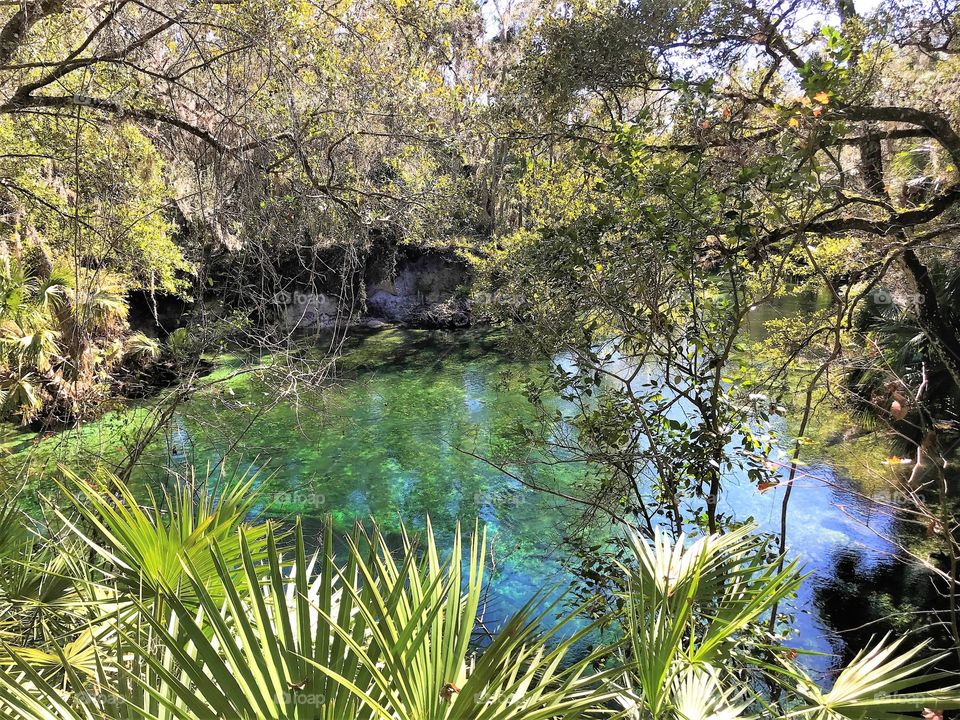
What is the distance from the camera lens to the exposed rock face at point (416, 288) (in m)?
19.5

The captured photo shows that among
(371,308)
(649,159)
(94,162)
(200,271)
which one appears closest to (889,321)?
(649,159)

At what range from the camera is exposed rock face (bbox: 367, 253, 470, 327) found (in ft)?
64.1

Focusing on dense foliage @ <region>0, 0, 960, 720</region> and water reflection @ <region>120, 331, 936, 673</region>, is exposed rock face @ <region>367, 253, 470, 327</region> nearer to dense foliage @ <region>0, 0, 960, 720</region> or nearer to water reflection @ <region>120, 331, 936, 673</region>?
water reflection @ <region>120, 331, 936, 673</region>

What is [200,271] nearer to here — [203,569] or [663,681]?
[203,569]

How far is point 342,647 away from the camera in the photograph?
117cm

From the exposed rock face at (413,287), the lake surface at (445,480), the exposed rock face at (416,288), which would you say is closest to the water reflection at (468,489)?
the lake surface at (445,480)

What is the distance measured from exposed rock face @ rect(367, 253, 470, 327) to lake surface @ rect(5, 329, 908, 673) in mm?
7461

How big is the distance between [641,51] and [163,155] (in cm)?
598

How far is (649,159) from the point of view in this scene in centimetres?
344

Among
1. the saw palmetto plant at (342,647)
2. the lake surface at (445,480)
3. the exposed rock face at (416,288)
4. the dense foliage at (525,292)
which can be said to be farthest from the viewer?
the exposed rock face at (416,288)

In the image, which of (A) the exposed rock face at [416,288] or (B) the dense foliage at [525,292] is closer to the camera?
(B) the dense foliage at [525,292]

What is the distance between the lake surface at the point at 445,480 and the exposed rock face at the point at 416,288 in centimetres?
746

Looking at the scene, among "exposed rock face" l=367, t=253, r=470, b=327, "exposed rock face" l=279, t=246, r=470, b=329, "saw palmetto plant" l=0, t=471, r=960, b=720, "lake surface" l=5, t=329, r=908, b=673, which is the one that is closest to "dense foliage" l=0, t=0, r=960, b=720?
"saw palmetto plant" l=0, t=471, r=960, b=720

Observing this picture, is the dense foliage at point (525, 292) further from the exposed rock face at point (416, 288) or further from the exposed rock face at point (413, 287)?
the exposed rock face at point (416, 288)
